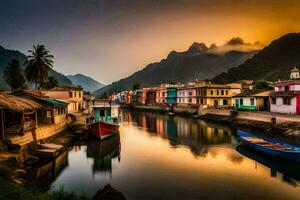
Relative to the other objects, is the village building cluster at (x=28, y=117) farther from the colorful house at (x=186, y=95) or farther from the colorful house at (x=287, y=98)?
the colorful house at (x=186, y=95)

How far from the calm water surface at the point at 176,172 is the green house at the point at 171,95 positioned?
66331 millimetres

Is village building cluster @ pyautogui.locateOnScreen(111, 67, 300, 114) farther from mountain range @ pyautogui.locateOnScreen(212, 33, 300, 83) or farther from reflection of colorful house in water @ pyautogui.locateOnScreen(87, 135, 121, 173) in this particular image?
mountain range @ pyautogui.locateOnScreen(212, 33, 300, 83)

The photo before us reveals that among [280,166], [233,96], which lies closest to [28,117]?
[280,166]

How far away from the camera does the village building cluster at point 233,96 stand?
4603 centimetres

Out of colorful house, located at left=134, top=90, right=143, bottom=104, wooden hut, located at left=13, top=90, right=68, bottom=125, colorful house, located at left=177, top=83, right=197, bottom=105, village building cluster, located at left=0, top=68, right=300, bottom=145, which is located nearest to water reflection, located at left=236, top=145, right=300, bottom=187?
village building cluster, located at left=0, top=68, right=300, bottom=145

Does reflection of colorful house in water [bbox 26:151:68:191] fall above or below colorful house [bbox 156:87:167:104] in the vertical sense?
below

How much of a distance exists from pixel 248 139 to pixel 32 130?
25.3 metres

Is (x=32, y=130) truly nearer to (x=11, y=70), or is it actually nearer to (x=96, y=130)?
(x=96, y=130)

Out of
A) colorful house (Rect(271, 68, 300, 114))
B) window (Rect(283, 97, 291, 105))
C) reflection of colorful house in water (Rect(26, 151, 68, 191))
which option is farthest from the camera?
window (Rect(283, 97, 291, 105))

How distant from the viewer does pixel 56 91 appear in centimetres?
5691

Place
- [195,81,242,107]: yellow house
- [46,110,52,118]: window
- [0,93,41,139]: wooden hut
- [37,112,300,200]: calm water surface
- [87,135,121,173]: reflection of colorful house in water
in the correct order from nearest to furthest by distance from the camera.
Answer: [37,112,300,200]: calm water surface → [0,93,41,139]: wooden hut → [87,135,121,173]: reflection of colorful house in water → [46,110,52,118]: window → [195,81,242,107]: yellow house

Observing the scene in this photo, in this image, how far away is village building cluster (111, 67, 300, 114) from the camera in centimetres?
4603

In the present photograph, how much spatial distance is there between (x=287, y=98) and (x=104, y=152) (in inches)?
1352

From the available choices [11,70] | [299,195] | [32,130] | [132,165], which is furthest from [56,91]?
[299,195]
